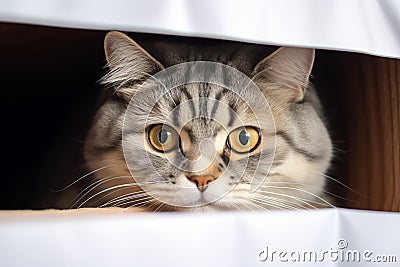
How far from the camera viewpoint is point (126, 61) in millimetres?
978


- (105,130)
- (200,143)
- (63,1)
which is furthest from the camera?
(105,130)

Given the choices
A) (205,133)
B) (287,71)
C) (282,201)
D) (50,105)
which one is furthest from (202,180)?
(50,105)

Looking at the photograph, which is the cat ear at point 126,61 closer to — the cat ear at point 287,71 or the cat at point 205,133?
the cat at point 205,133

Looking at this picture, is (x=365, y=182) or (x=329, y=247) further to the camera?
(x=365, y=182)

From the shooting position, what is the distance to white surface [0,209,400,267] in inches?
26.0

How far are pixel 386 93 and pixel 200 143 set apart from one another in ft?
1.37

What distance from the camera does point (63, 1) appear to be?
0.66 m

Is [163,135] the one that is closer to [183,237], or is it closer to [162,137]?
[162,137]

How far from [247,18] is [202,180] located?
28 cm

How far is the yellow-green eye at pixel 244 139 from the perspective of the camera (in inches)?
37.5

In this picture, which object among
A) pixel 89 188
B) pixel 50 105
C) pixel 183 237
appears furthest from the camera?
pixel 50 105

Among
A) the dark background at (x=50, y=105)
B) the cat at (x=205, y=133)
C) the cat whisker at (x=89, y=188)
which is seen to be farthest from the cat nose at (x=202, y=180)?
the dark background at (x=50, y=105)

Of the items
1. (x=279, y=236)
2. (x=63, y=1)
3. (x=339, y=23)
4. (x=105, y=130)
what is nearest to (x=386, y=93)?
(x=339, y=23)

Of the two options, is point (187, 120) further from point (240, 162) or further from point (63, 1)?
point (63, 1)
